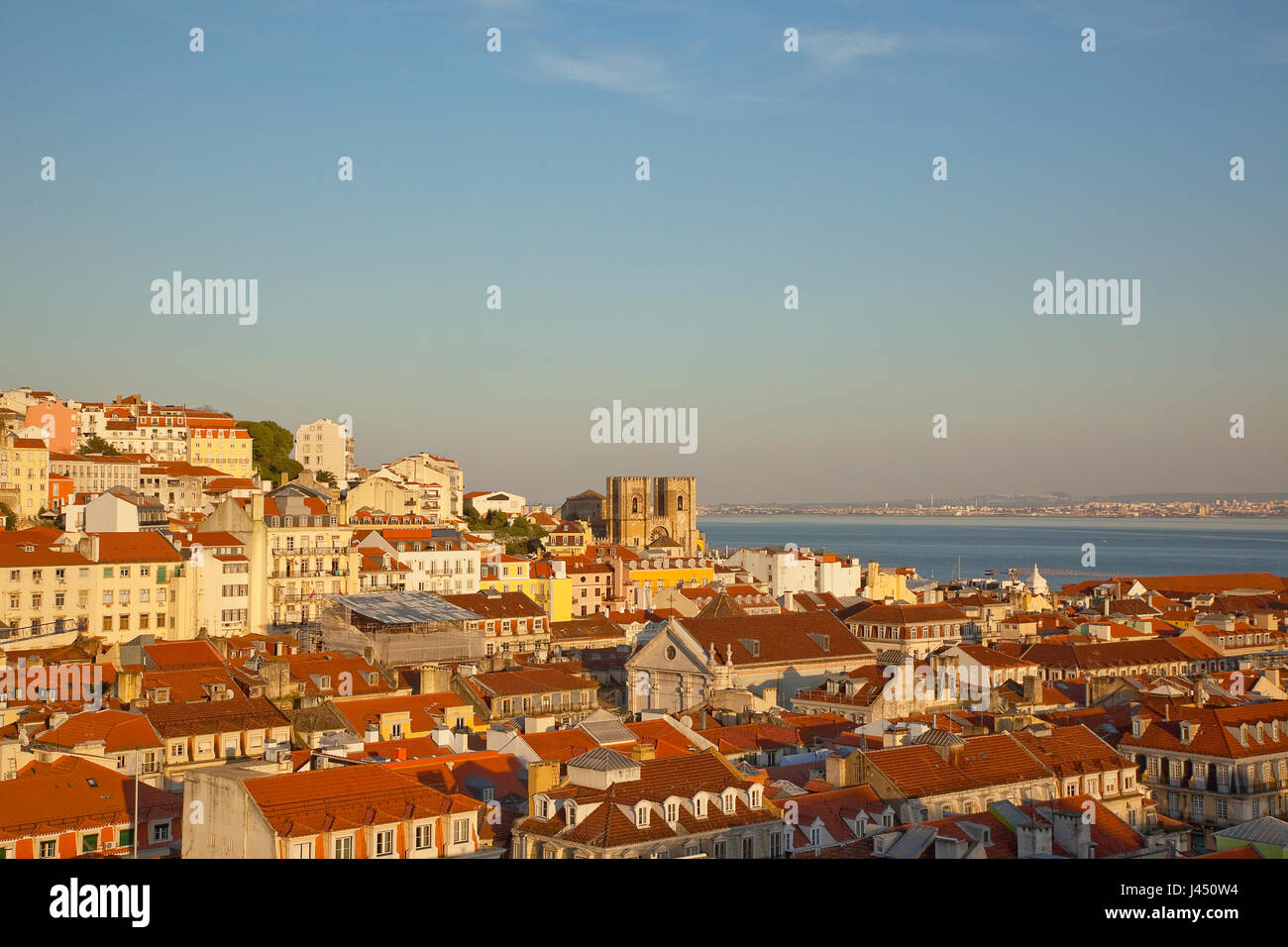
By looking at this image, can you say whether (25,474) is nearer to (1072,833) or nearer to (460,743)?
(460,743)

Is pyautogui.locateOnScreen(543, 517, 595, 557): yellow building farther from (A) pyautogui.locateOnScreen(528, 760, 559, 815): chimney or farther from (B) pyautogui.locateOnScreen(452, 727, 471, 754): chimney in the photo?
(A) pyautogui.locateOnScreen(528, 760, 559, 815): chimney

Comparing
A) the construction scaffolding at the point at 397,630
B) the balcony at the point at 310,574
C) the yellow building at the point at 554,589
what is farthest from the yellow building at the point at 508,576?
the construction scaffolding at the point at 397,630

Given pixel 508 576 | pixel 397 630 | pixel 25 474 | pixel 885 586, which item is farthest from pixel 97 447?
pixel 885 586

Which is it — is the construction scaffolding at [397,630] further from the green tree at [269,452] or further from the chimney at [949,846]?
the green tree at [269,452]

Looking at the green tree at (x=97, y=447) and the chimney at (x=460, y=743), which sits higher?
Answer: the green tree at (x=97, y=447)

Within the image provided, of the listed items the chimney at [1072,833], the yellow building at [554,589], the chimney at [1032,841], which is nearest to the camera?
the chimney at [1032,841]
